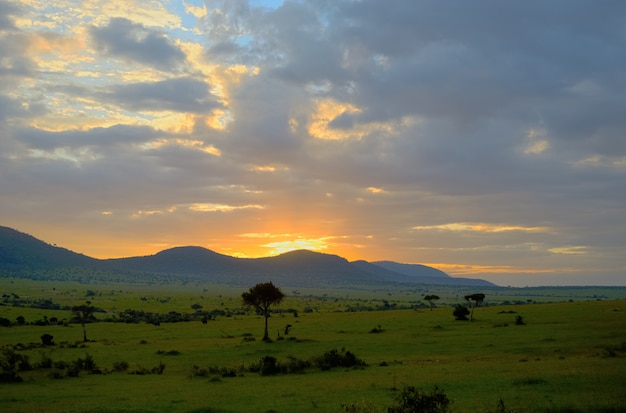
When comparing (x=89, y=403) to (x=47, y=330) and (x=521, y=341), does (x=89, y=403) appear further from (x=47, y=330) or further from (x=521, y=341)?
(x=47, y=330)

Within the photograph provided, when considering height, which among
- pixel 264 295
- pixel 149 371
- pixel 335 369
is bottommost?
pixel 149 371

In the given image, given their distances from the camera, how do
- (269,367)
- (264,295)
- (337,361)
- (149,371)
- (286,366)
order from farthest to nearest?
(264,295) < (149,371) < (337,361) < (286,366) < (269,367)

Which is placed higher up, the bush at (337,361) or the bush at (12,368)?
the bush at (337,361)

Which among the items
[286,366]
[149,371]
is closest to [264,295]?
[149,371]

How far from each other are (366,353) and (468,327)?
73.6 feet

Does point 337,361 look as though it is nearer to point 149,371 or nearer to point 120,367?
point 149,371

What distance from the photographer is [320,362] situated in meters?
38.8

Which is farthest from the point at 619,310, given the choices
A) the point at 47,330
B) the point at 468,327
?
the point at 47,330

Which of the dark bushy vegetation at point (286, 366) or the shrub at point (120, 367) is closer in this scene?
the dark bushy vegetation at point (286, 366)

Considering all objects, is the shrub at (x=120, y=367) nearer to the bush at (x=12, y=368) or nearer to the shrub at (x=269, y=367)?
the bush at (x=12, y=368)

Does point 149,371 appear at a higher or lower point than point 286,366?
lower

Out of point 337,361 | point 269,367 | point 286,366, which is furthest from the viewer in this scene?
point 337,361

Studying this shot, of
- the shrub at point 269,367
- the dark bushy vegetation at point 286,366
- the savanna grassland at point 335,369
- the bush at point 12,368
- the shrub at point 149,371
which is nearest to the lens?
the savanna grassland at point 335,369

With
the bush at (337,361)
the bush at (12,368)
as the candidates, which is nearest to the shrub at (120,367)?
the bush at (12,368)
